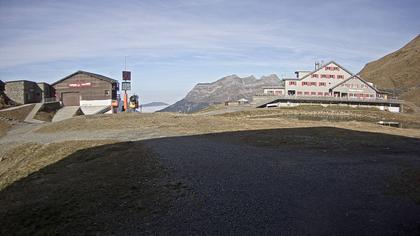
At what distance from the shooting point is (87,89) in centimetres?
6706

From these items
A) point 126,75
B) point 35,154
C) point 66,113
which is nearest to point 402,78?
point 126,75

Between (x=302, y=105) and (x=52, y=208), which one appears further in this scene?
(x=302, y=105)

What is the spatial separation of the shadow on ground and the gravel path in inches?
1.0

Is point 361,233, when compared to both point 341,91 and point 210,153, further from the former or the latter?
point 341,91

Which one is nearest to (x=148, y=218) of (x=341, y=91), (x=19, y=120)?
(x=19, y=120)

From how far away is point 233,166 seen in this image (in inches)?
504

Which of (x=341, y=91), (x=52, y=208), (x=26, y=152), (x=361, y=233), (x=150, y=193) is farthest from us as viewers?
(x=341, y=91)

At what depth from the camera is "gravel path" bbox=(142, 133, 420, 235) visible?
700 cm

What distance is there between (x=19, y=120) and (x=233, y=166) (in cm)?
4045

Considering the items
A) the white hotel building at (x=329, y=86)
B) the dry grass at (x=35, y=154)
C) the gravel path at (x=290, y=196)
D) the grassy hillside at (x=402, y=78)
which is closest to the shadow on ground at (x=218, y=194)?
the gravel path at (x=290, y=196)

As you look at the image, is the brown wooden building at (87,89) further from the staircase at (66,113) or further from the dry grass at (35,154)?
the dry grass at (35,154)

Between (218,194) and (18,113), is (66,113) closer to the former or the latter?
(18,113)

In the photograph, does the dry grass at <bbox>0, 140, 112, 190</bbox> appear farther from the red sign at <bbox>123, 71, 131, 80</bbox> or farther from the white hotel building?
the white hotel building

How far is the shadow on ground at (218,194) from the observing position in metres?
7.20
